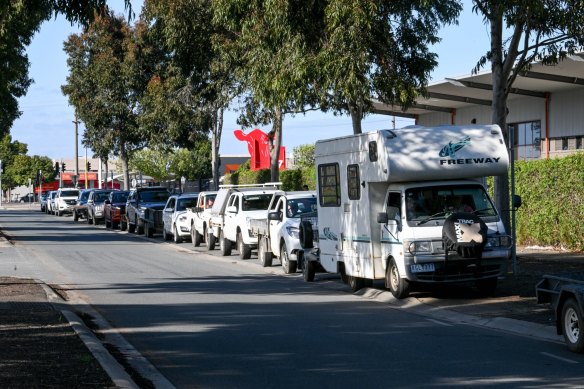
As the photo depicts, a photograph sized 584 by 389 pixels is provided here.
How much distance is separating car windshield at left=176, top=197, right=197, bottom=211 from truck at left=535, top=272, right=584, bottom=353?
2539 cm

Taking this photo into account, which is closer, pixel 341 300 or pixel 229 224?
pixel 341 300

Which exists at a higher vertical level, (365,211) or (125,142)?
(125,142)

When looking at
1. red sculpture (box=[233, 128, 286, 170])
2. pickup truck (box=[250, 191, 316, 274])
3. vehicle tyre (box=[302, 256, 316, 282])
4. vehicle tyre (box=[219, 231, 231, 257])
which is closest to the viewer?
vehicle tyre (box=[302, 256, 316, 282])

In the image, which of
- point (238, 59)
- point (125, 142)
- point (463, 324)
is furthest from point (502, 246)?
point (125, 142)

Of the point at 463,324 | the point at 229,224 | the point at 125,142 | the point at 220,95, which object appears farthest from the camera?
the point at 125,142

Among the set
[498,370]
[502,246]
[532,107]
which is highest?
[532,107]

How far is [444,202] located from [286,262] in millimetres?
7020

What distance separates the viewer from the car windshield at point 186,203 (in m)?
36.6

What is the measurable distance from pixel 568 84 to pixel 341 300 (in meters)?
21.9

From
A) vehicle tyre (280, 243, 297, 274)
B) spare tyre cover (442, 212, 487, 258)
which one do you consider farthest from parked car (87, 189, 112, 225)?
spare tyre cover (442, 212, 487, 258)

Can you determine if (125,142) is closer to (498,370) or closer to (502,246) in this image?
(502,246)

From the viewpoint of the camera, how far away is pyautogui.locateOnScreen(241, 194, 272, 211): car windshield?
28578 mm

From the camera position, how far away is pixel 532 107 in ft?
138

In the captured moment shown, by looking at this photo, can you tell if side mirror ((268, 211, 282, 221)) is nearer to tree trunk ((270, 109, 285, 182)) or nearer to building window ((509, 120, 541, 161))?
tree trunk ((270, 109, 285, 182))
